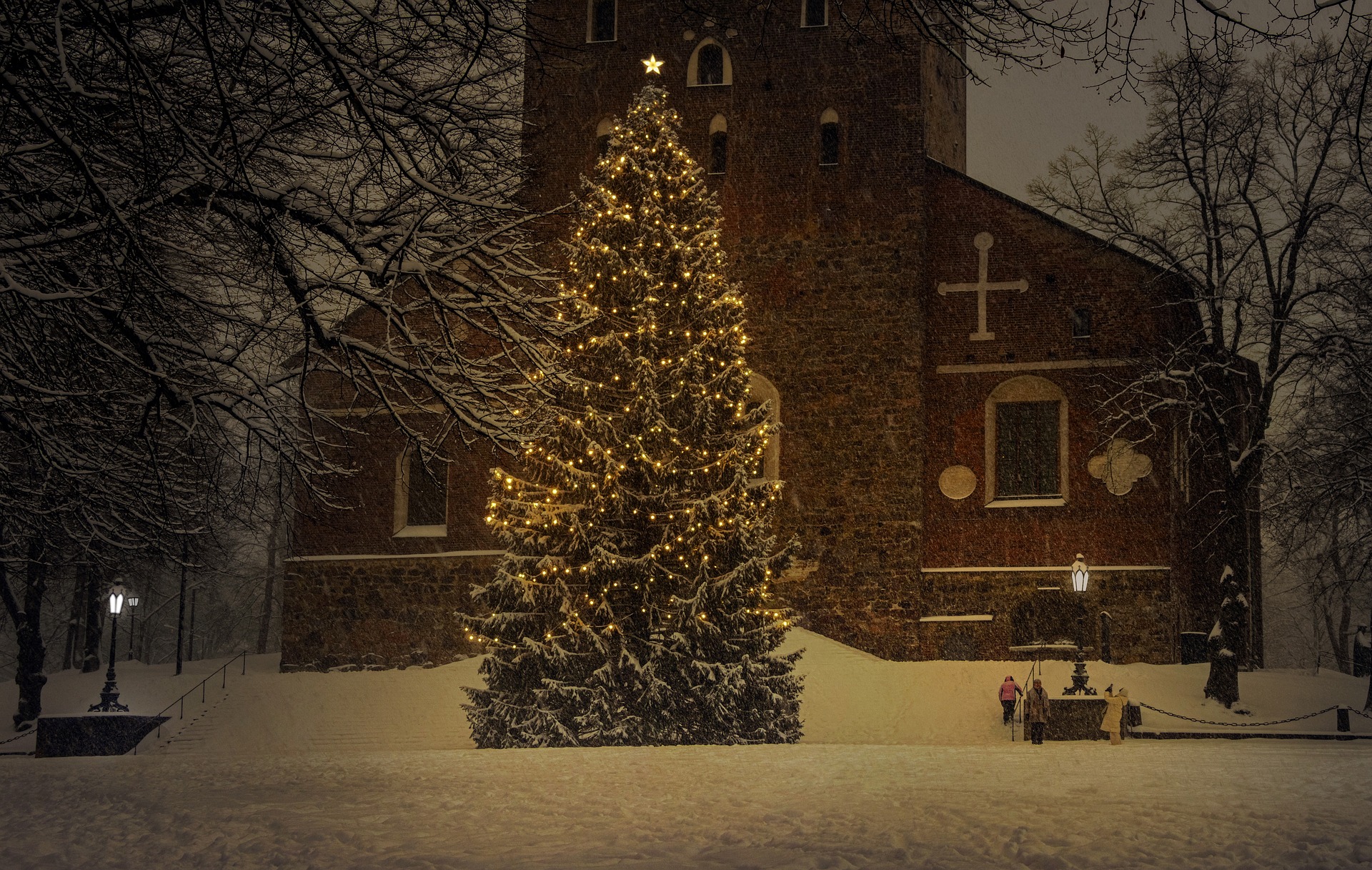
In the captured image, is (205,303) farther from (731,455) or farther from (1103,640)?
(1103,640)

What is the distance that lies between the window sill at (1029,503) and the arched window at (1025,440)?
14 mm

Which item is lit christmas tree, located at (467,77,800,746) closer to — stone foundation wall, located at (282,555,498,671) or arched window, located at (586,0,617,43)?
stone foundation wall, located at (282,555,498,671)

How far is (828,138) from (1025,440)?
7010 mm

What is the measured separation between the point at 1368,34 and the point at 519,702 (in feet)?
43.9

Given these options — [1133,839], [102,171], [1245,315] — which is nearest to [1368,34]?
[1133,839]

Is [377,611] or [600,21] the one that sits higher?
[600,21]

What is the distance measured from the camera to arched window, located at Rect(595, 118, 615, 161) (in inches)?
1046

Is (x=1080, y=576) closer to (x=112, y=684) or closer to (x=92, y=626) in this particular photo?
(x=112, y=684)

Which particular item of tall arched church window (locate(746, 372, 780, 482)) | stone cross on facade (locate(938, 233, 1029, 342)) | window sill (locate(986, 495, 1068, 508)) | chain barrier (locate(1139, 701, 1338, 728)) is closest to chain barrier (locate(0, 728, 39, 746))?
tall arched church window (locate(746, 372, 780, 482))

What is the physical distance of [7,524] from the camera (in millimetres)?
13508

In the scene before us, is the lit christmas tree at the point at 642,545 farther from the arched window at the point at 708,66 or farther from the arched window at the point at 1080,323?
the arched window at the point at 1080,323

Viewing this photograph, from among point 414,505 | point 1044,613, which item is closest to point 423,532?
point 414,505

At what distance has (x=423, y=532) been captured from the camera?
27344mm

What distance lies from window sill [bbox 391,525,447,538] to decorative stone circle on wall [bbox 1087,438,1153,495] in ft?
42.5
